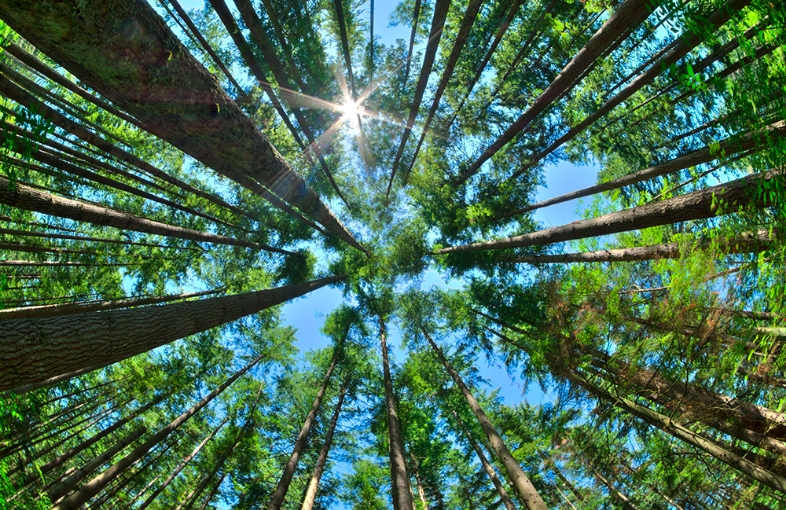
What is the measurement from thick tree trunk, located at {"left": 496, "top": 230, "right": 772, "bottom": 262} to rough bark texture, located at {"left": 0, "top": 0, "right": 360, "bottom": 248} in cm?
605

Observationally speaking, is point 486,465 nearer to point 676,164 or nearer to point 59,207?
point 676,164

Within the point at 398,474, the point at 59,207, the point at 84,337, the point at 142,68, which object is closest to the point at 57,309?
the point at 59,207

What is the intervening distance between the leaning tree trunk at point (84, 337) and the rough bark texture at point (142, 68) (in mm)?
1991

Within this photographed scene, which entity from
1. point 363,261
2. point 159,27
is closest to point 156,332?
point 159,27

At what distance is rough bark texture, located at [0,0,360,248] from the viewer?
2170 mm

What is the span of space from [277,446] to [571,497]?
11.1 meters

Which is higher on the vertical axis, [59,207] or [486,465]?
[59,207]

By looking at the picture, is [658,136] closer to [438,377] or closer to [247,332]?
[438,377]

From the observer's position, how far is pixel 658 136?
903cm

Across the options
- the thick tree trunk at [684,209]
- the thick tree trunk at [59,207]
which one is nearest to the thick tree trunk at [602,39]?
the thick tree trunk at [684,209]

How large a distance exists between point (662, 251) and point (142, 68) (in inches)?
302

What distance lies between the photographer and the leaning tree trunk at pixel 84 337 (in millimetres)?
2689

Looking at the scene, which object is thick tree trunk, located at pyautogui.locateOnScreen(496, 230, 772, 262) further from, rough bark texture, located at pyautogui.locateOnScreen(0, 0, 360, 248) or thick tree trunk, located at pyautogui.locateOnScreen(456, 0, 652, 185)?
rough bark texture, located at pyautogui.locateOnScreen(0, 0, 360, 248)

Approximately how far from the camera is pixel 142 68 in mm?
2639
